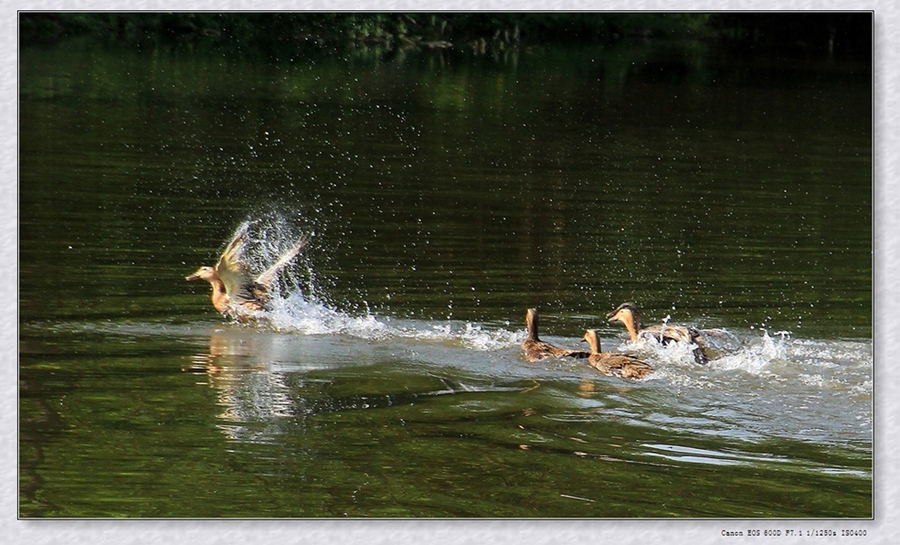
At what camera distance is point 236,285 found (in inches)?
347

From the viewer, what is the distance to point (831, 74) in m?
9.02

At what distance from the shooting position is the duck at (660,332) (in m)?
8.07

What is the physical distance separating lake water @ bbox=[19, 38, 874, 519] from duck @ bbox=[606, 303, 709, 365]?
9 cm

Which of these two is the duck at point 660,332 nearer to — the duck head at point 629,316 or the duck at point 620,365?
the duck head at point 629,316

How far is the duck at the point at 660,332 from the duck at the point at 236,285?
2272mm

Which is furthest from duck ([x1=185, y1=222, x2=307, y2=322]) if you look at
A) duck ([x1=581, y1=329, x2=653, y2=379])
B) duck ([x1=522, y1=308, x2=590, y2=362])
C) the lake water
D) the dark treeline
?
duck ([x1=581, y1=329, x2=653, y2=379])

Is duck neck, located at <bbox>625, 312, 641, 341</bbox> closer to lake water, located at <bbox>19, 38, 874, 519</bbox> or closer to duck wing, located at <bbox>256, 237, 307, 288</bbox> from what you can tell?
lake water, located at <bbox>19, 38, 874, 519</bbox>

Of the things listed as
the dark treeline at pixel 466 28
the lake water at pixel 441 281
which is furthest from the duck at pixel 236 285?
the dark treeline at pixel 466 28

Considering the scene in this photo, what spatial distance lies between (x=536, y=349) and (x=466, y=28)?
2.67 m

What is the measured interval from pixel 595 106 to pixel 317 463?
10.9 meters

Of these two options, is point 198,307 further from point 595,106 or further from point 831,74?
point 595,106

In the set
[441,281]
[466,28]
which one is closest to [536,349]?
[441,281]

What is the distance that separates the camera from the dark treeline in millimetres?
7332

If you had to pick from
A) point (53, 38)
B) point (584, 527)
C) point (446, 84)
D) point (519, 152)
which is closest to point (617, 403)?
point (584, 527)
